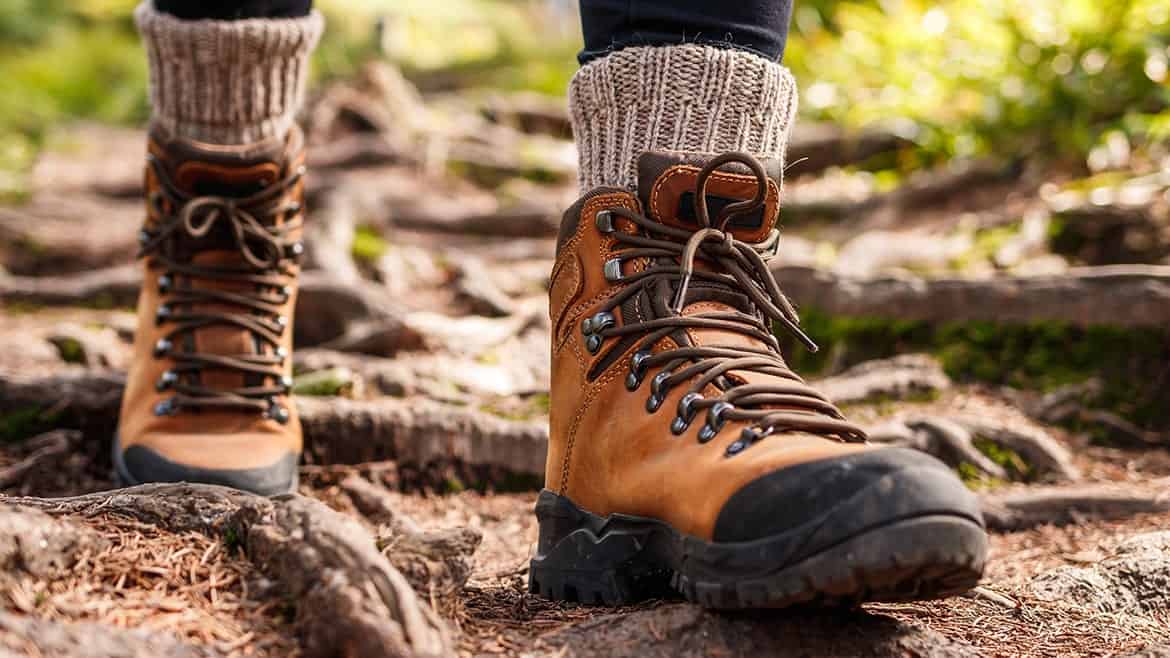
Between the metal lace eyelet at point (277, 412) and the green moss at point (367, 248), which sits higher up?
the metal lace eyelet at point (277, 412)

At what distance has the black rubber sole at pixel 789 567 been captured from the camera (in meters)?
1.35

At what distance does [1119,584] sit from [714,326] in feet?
3.46

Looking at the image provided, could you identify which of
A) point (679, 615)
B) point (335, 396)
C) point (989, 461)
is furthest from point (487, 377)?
point (679, 615)

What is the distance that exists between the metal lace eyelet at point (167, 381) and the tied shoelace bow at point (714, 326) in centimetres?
119

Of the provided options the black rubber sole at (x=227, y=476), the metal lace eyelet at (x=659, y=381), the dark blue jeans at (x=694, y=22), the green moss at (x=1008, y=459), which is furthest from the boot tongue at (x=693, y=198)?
the green moss at (x=1008, y=459)

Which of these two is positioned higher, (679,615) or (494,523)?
(679,615)

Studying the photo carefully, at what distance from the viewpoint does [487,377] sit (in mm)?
3992

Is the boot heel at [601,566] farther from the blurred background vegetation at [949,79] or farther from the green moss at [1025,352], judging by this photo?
the blurred background vegetation at [949,79]

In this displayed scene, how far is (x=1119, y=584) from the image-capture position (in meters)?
2.10

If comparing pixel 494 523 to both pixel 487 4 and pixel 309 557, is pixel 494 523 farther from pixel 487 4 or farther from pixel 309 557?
pixel 487 4

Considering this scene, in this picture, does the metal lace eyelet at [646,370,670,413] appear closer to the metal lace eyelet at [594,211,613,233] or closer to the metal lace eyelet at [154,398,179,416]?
the metal lace eyelet at [594,211,613,233]

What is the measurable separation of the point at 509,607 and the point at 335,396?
1.80m

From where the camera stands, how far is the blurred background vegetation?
519cm

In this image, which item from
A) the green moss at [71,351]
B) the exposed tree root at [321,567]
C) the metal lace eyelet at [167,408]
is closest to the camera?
the exposed tree root at [321,567]
